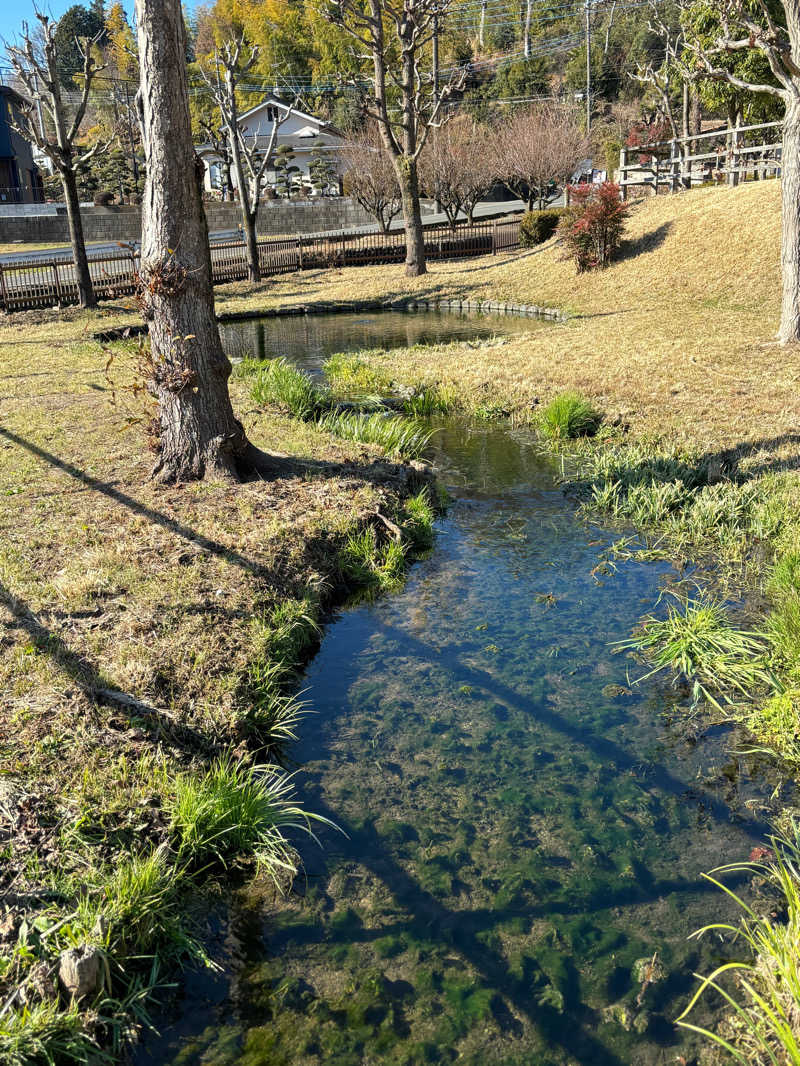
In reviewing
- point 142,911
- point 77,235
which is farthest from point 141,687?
point 77,235

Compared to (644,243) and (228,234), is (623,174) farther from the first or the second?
(228,234)

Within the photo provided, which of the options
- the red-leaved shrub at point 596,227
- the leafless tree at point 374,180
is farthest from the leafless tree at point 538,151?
the red-leaved shrub at point 596,227

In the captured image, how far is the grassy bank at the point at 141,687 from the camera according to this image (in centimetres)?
332

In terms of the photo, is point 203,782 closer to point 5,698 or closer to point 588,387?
point 5,698

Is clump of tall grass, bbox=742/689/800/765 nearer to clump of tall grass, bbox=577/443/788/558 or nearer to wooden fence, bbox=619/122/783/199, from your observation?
clump of tall grass, bbox=577/443/788/558

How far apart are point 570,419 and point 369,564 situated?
4.34 metres

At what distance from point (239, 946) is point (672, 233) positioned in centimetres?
2099

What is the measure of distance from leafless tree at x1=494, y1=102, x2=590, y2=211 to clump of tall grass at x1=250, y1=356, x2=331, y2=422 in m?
28.7

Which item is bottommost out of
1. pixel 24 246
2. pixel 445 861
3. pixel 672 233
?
pixel 445 861

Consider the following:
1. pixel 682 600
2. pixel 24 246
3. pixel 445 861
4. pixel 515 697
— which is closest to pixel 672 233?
pixel 682 600

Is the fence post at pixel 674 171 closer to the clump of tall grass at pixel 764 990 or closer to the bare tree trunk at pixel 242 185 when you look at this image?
the bare tree trunk at pixel 242 185

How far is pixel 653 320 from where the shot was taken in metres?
16.1

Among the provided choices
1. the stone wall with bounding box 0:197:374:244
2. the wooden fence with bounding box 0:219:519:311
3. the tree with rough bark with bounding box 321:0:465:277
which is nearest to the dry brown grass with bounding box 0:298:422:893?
the tree with rough bark with bounding box 321:0:465:277

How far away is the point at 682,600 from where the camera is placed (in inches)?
254
